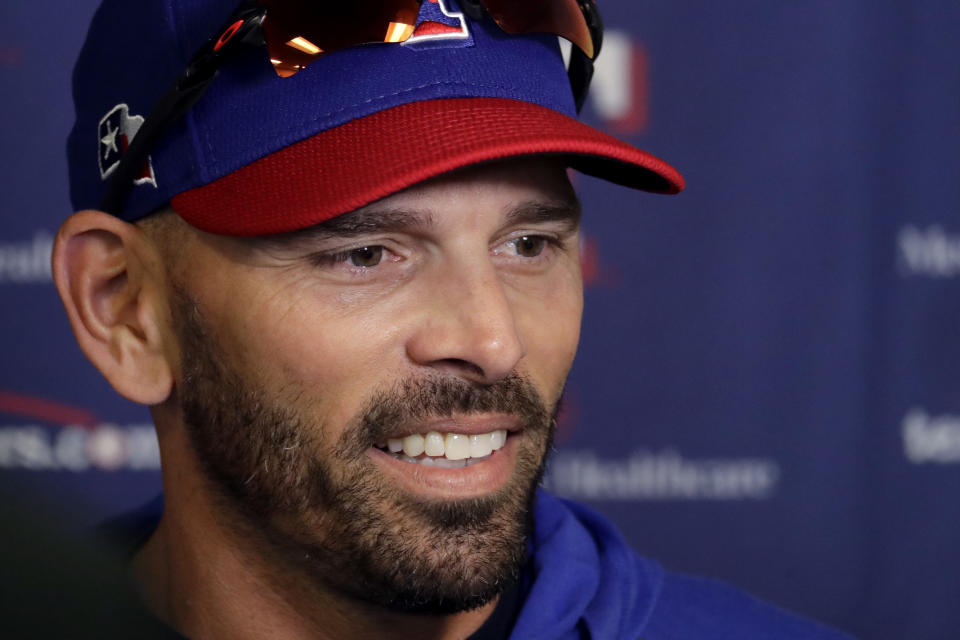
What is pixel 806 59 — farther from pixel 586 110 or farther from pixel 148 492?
pixel 148 492

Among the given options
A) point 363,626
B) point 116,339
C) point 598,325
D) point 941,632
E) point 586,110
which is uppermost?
point 586,110

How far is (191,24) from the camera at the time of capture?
105 cm

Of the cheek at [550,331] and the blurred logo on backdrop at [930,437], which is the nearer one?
the cheek at [550,331]

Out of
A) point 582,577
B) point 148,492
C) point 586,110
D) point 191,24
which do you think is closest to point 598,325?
point 586,110

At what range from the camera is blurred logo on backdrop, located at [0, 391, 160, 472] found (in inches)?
73.4

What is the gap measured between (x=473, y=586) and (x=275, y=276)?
1.20ft

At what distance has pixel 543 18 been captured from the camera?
3.64 ft

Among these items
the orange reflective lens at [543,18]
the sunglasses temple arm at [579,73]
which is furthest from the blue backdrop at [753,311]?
the orange reflective lens at [543,18]

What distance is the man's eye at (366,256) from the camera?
1.05 metres

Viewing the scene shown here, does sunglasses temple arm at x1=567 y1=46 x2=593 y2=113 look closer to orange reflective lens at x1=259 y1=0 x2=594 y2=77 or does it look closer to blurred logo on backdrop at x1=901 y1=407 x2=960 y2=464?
orange reflective lens at x1=259 y1=0 x2=594 y2=77

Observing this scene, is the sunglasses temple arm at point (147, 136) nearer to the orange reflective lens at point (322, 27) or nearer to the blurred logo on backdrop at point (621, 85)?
the orange reflective lens at point (322, 27)

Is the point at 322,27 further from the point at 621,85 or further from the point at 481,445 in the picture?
the point at 621,85

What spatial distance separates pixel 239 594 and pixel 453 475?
289 mm

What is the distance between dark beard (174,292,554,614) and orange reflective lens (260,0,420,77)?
282 mm
